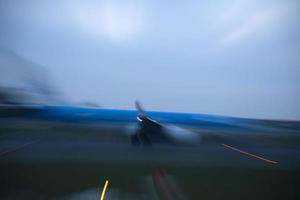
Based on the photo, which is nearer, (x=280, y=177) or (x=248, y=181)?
(x=248, y=181)

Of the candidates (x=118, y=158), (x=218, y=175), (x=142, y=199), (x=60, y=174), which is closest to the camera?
(x=142, y=199)

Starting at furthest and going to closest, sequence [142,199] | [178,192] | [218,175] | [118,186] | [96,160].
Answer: [96,160], [218,175], [118,186], [178,192], [142,199]

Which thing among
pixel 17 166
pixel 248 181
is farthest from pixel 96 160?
pixel 248 181

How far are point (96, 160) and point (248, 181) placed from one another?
21.7ft

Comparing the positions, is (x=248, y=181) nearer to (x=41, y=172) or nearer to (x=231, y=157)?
(x=231, y=157)

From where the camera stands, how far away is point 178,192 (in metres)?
6.87

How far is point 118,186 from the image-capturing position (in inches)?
288

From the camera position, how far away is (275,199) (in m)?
6.60

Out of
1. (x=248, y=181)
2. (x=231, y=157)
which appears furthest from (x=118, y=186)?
(x=231, y=157)

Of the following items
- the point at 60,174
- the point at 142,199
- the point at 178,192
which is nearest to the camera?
the point at 142,199

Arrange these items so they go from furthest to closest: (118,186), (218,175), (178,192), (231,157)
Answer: (231,157), (218,175), (118,186), (178,192)

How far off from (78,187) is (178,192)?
10.1ft

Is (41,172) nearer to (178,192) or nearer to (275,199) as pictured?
(178,192)

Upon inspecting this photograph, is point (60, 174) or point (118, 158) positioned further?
point (118, 158)
